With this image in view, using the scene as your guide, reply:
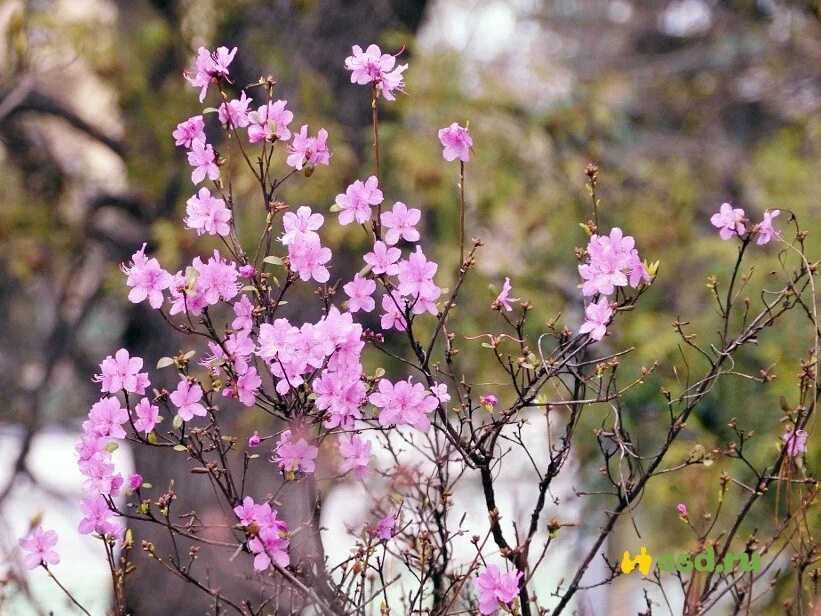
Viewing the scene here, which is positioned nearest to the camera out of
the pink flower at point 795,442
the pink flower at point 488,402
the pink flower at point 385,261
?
the pink flower at point 385,261

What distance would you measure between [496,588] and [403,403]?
0.31 m

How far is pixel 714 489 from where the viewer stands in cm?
323

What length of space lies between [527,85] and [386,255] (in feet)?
25.6

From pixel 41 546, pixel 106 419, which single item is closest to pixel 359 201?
pixel 106 419

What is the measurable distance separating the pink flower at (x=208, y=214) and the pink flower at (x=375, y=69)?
291 mm

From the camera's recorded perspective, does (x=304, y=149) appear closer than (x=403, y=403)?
No

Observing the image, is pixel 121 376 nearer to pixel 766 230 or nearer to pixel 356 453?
pixel 356 453

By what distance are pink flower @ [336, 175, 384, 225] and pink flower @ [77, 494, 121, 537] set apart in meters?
0.56

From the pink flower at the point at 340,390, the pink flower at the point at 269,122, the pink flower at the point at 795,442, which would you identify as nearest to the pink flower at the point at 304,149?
the pink flower at the point at 269,122

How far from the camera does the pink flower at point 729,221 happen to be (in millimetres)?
1717

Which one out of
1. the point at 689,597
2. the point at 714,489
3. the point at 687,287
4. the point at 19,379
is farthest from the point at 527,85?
the point at 689,597

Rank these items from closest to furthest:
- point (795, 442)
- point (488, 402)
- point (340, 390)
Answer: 1. point (340, 390)
2. point (488, 402)
3. point (795, 442)

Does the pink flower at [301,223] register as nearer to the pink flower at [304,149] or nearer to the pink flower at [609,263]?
the pink flower at [304,149]

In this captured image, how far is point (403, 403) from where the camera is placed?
1.57 metres
